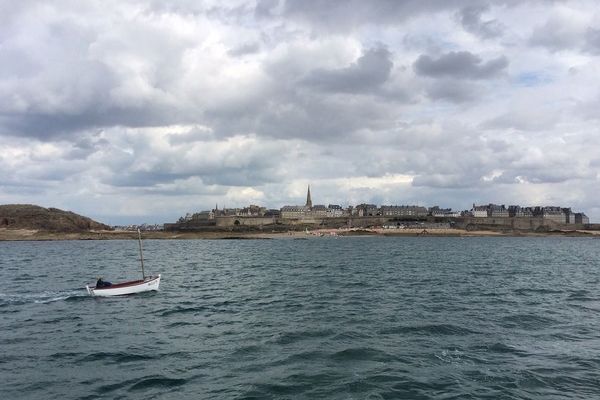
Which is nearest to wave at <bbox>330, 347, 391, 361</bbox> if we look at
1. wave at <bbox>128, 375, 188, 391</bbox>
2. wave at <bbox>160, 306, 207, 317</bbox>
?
wave at <bbox>128, 375, 188, 391</bbox>

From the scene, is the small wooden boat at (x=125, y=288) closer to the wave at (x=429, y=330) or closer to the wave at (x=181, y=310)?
the wave at (x=181, y=310)

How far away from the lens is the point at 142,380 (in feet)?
65.1

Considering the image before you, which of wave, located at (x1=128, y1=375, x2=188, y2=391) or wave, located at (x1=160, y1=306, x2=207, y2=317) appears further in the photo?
wave, located at (x1=160, y1=306, x2=207, y2=317)

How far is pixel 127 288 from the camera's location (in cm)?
4519

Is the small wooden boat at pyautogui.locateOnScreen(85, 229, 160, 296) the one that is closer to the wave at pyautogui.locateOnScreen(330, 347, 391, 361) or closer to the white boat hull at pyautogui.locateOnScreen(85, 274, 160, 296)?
the white boat hull at pyautogui.locateOnScreen(85, 274, 160, 296)

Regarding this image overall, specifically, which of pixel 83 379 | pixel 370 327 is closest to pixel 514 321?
pixel 370 327

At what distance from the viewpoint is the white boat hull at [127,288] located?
4416cm

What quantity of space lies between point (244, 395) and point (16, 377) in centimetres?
1022

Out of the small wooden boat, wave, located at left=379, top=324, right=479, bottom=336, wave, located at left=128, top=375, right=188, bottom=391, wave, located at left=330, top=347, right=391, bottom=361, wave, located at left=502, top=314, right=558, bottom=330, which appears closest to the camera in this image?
wave, located at left=128, top=375, right=188, bottom=391

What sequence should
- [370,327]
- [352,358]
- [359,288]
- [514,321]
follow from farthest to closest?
1. [359,288]
2. [514,321]
3. [370,327]
4. [352,358]

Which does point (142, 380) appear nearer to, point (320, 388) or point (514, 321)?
point (320, 388)

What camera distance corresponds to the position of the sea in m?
19.0

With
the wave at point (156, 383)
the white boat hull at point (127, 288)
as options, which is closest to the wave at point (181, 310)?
the white boat hull at point (127, 288)

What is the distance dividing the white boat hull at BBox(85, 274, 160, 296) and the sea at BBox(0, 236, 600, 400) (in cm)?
107
